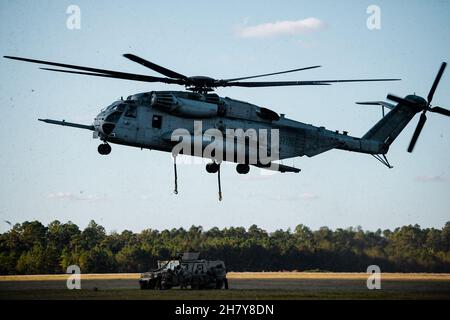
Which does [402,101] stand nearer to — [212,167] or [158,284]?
[212,167]

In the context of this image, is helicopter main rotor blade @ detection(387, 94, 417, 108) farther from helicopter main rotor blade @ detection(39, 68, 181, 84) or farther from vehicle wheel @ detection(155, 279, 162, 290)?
vehicle wheel @ detection(155, 279, 162, 290)

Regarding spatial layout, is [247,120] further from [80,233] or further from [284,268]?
[80,233]

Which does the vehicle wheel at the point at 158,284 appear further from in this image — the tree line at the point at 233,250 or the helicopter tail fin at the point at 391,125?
the tree line at the point at 233,250

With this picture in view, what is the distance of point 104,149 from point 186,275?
7627 mm

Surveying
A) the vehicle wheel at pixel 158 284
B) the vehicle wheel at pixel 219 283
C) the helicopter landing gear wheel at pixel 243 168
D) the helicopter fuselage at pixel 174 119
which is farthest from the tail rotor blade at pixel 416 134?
the vehicle wheel at pixel 158 284

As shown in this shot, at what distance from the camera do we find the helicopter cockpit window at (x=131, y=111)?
3547cm

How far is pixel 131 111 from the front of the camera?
35.6 meters

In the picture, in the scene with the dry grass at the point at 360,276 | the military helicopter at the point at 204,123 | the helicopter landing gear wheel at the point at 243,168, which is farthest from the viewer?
Result: the dry grass at the point at 360,276

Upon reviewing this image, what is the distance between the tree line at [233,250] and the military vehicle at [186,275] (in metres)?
33.6

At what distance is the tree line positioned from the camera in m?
71.1

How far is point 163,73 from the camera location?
3372 centimetres

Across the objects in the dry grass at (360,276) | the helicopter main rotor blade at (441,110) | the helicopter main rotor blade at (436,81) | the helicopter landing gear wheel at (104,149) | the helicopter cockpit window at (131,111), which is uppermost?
the helicopter main rotor blade at (436,81)

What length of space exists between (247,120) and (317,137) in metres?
4.57
